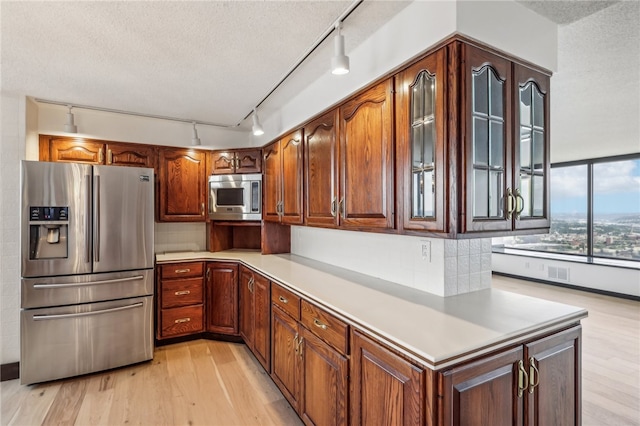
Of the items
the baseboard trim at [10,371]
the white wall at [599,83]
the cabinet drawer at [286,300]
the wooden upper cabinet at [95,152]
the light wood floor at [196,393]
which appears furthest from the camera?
the wooden upper cabinet at [95,152]

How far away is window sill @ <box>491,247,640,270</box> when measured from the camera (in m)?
5.29

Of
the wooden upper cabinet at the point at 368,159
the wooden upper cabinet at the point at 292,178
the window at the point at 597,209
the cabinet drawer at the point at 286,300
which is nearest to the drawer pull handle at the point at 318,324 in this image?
the cabinet drawer at the point at 286,300

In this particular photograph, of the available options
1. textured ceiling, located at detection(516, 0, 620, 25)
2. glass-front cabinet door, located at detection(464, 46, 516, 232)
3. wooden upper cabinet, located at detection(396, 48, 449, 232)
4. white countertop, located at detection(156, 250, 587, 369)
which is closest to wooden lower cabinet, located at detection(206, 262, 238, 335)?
white countertop, located at detection(156, 250, 587, 369)

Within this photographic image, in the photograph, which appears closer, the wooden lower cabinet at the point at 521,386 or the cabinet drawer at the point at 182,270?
the wooden lower cabinet at the point at 521,386

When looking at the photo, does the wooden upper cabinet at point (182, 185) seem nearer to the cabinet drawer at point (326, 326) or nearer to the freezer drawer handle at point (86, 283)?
the freezer drawer handle at point (86, 283)

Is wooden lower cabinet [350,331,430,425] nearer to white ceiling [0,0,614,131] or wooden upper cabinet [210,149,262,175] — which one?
white ceiling [0,0,614,131]

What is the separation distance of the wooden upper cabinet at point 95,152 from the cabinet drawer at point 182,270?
1.18m

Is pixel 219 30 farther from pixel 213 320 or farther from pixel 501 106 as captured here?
pixel 213 320

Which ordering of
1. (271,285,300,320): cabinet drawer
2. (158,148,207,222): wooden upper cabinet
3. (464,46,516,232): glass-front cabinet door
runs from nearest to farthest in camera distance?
1. (464,46,516,232): glass-front cabinet door
2. (271,285,300,320): cabinet drawer
3. (158,148,207,222): wooden upper cabinet

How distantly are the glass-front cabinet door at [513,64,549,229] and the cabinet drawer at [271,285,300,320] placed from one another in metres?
1.38

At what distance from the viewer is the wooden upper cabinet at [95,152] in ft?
10.3

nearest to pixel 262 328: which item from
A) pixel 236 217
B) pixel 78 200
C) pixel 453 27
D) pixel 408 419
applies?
pixel 236 217

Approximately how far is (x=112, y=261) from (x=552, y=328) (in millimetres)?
3259

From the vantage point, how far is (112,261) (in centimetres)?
285
